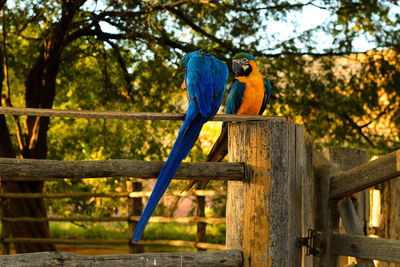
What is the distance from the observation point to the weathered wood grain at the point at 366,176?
7.00 ft

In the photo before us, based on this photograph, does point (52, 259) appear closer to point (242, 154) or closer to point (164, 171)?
point (164, 171)

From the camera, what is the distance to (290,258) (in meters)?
2.10

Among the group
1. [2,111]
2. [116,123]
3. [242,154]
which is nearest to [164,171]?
[242,154]

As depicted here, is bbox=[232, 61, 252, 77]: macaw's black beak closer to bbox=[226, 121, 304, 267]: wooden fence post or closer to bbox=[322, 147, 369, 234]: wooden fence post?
bbox=[322, 147, 369, 234]: wooden fence post

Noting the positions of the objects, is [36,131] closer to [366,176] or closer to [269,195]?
[269,195]

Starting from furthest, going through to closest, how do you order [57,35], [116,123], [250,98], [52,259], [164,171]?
[116,123]
[57,35]
[250,98]
[164,171]
[52,259]

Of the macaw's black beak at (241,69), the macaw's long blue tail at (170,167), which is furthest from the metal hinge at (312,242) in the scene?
the macaw's black beak at (241,69)

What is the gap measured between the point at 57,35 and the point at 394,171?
5516 mm


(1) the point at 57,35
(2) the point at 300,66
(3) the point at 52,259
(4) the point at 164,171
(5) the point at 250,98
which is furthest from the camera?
(2) the point at 300,66

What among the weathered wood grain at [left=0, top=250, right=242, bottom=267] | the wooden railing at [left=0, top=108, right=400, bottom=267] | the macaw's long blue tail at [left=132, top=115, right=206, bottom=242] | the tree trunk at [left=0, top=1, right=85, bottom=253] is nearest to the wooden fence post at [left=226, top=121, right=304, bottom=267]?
the wooden railing at [left=0, top=108, right=400, bottom=267]

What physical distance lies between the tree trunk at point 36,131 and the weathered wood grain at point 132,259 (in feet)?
16.6

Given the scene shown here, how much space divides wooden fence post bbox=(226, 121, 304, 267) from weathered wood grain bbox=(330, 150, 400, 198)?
0.99ft

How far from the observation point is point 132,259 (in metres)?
1.91

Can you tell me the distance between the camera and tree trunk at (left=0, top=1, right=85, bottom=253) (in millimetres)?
6648
